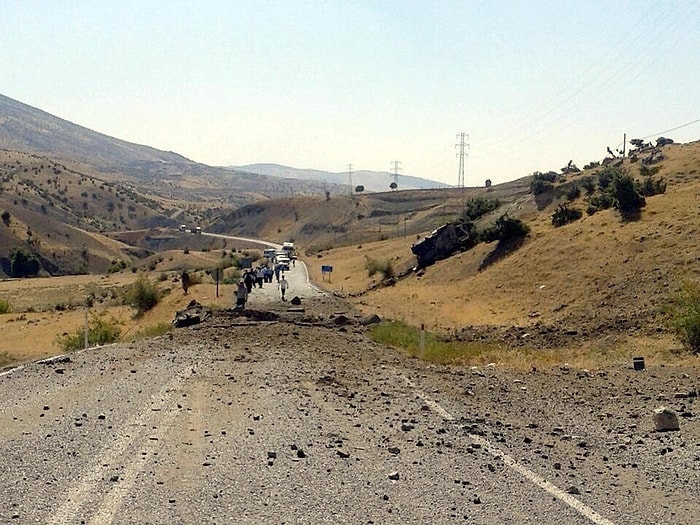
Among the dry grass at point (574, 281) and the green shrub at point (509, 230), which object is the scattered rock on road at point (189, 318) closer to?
the dry grass at point (574, 281)

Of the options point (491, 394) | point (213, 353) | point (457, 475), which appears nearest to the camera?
point (457, 475)

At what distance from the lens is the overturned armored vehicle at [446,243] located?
51562 millimetres

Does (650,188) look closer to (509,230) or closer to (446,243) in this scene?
(509,230)

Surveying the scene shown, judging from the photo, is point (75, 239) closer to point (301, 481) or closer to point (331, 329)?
point (331, 329)

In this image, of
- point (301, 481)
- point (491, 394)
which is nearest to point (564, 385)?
point (491, 394)

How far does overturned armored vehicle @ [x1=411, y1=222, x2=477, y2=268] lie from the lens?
51.6 meters

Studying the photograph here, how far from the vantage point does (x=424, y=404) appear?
12.8m

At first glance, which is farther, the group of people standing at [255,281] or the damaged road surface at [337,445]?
the group of people standing at [255,281]

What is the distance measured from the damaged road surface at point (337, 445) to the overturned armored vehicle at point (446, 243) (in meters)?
→ 34.7

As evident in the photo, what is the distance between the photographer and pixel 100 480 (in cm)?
814

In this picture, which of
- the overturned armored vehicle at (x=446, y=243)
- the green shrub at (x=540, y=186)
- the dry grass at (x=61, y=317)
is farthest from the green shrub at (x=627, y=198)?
the green shrub at (x=540, y=186)

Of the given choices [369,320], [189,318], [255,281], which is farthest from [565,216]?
[189,318]

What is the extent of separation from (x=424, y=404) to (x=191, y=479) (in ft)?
17.1

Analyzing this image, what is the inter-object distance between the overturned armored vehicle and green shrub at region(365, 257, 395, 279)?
2.77 metres
